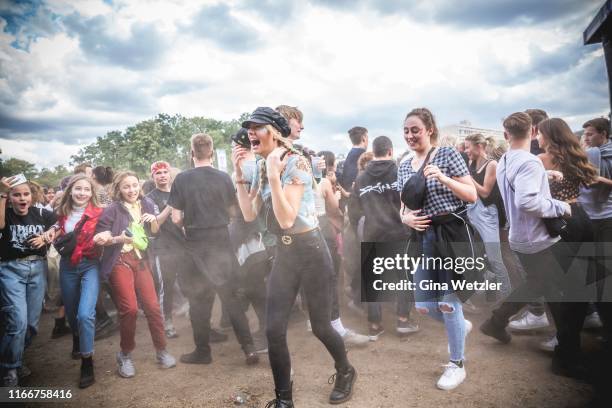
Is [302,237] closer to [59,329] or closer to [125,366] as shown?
[125,366]

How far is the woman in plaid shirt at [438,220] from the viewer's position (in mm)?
2916

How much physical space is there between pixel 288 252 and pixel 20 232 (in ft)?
10.7

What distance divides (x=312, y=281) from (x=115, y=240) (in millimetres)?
2351

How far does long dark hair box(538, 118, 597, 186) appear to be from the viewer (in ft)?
10.4

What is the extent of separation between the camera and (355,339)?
4.05 meters

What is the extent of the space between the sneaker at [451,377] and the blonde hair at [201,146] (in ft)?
11.0

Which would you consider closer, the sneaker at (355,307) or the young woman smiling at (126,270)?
the young woman smiling at (126,270)

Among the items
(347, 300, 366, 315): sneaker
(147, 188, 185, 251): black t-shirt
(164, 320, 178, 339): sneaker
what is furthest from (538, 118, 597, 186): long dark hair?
(164, 320, 178, 339): sneaker

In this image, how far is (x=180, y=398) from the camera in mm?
3246

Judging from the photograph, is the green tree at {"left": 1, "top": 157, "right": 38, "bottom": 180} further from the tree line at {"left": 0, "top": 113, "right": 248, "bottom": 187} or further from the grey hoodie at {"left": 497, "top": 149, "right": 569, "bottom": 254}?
the tree line at {"left": 0, "top": 113, "right": 248, "bottom": 187}

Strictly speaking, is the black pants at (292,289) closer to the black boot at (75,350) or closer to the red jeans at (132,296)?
the red jeans at (132,296)

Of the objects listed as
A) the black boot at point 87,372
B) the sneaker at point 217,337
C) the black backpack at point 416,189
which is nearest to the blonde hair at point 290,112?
the black backpack at point 416,189

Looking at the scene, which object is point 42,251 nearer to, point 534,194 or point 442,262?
point 442,262

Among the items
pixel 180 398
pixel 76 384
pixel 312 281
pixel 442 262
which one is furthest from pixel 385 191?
pixel 76 384
